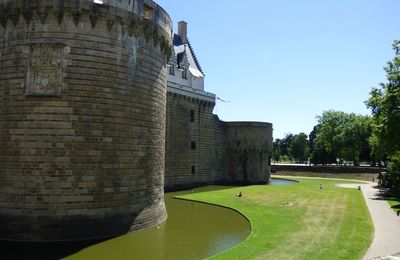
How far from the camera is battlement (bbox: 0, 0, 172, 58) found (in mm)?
15391

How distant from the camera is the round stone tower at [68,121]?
48.7 ft

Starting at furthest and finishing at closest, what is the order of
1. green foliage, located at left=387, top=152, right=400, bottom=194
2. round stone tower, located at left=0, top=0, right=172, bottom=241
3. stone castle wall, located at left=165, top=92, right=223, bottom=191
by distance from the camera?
stone castle wall, located at left=165, top=92, right=223, bottom=191 < green foliage, located at left=387, top=152, right=400, bottom=194 < round stone tower, located at left=0, top=0, right=172, bottom=241

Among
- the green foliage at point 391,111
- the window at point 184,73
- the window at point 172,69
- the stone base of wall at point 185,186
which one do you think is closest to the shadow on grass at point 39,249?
the stone base of wall at point 185,186

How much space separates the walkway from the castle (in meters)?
9.76

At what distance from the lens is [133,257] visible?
12938 millimetres

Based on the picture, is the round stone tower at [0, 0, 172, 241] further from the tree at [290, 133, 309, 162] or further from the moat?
the tree at [290, 133, 309, 162]

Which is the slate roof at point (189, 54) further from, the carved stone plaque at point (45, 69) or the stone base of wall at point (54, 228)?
the stone base of wall at point (54, 228)

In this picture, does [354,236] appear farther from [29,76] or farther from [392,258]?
[29,76]

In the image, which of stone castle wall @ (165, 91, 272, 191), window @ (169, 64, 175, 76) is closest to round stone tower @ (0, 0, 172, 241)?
stone castle wall @ (165, 91, 272, 191)

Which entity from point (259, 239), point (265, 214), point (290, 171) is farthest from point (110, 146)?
point (290, 171)

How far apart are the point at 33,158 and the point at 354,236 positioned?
528 inches

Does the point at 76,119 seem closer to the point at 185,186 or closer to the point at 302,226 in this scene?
the point at 302,226

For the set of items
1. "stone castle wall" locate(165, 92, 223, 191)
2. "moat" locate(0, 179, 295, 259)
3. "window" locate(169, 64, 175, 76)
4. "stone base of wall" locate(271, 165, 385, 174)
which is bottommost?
"moat" locate(0, 179, 295, 259)

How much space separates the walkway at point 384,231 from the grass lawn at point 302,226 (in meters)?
0.33
